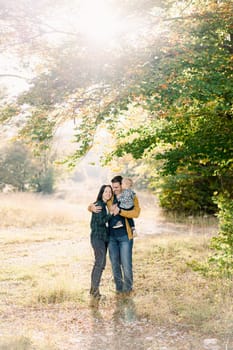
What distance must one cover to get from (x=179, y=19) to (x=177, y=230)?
901 centimetres

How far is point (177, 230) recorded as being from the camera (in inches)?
605

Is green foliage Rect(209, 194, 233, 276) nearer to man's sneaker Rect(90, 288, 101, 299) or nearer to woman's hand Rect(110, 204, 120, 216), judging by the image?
woman's hand Rect(110, 204, 120, 216)

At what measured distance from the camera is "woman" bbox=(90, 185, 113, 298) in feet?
21.8

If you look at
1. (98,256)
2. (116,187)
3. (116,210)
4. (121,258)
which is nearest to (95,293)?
(98,256)

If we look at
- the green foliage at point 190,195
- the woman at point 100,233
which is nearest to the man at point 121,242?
the woman at point 100,233

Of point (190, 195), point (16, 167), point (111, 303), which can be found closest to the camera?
point (111, 303)

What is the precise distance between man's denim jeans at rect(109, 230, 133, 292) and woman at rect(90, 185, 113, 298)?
163mm

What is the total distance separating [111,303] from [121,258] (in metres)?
0.75

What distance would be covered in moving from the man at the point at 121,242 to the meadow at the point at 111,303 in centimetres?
27

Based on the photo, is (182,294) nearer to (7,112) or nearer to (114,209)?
(114,209)

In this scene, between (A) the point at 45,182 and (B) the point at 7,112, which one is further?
(A) the point at 45,182

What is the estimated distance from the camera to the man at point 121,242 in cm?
677

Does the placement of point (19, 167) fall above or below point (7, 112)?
above

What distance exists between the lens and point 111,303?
6.44m
